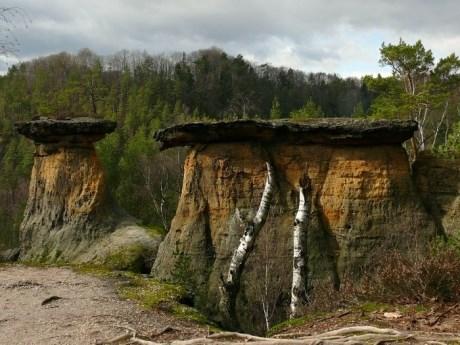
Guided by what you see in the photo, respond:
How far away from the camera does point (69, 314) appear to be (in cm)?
1284

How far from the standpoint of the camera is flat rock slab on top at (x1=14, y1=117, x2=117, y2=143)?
23609 mm

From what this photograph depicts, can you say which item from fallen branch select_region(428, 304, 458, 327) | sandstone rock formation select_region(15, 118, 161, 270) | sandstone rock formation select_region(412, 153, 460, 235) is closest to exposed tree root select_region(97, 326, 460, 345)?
fallen branch select_region(428, 304, 458, 327)

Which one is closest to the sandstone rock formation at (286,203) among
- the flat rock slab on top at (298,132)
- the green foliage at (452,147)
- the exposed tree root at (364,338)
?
the flat rock slab on top at (298,132)

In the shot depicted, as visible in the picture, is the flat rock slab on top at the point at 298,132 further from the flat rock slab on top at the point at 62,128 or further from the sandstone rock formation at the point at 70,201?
the sandstone rock formation at the point at 70,201

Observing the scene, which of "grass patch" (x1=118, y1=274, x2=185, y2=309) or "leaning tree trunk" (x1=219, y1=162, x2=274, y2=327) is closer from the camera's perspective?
"grass patch" (x1=118, y1=274, x2=185, y2=309)

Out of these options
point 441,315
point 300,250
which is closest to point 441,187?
point 300,250

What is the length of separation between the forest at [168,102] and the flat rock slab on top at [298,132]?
107 cm

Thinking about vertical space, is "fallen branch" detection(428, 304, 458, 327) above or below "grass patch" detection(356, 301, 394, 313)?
above

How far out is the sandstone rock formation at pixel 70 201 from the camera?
23562 millimetres

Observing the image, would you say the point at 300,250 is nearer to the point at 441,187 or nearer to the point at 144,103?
the point at 441,187

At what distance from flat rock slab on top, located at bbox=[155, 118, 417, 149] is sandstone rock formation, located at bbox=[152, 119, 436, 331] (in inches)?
1.3

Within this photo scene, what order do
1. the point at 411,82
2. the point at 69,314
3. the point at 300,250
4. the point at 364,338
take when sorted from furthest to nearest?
1. the point at 411,82
2. the point at 300,250
3. the point at 69,314
4. the point at 364,338

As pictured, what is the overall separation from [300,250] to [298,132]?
3.75m

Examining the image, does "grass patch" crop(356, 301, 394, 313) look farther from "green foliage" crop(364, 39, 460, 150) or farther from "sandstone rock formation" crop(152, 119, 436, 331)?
"green foliage" crop(364, 39, 460, 150)
